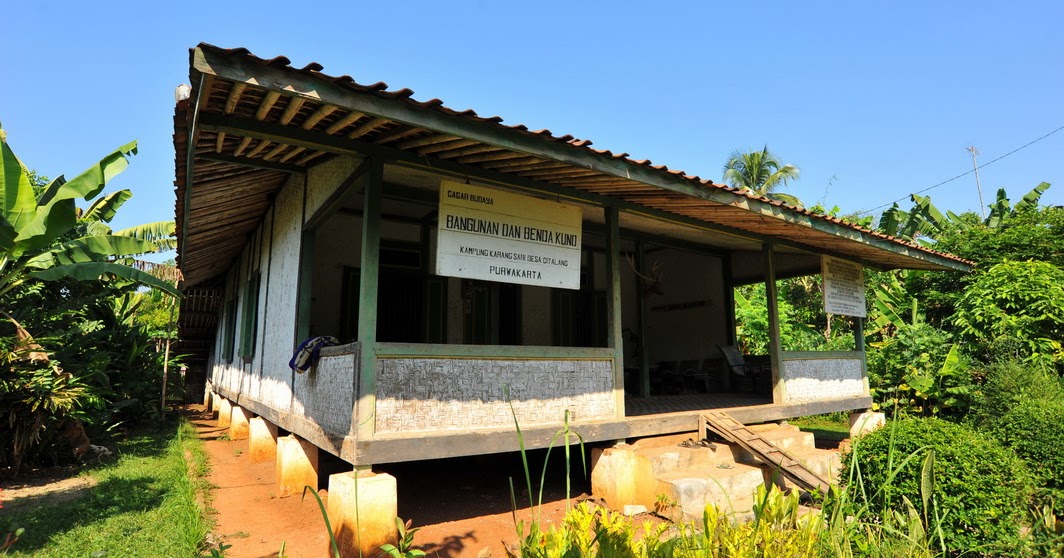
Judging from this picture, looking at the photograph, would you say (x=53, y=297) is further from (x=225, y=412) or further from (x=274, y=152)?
(x=274, y=152)

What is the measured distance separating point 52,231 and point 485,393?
5.21 meters

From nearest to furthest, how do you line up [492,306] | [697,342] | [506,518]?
[506,518], [492,306], [697,342]

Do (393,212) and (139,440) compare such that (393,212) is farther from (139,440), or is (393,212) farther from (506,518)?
(139,440)

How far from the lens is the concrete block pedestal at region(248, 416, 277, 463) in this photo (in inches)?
329

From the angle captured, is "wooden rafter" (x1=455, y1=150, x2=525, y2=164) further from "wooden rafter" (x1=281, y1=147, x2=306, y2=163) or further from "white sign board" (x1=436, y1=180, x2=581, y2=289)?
"wooden rafter" (x1=281, y1=147, x2=306, y2=163)

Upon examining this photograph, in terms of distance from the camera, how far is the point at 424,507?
5.77 meters

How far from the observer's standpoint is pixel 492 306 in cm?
897

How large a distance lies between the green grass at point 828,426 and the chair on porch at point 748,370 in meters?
2.19

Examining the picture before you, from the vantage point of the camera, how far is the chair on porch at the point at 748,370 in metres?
9.99

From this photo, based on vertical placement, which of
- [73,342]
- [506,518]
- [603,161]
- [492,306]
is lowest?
[506,518]

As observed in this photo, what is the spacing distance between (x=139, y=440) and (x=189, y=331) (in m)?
10.1

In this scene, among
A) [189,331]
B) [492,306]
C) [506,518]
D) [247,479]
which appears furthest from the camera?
[189,331]

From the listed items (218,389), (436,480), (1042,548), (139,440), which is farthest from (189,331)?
(1042,548)

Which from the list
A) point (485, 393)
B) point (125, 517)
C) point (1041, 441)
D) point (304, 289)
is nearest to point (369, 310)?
point (485, 393)
